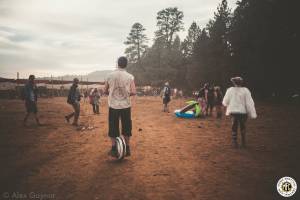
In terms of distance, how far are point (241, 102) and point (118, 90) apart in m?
3.81

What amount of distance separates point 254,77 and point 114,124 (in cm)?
2544

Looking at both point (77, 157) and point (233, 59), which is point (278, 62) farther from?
point (77, 157)

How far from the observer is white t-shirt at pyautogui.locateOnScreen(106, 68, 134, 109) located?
20.0 feet

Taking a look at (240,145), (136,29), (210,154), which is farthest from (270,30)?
(136,29)

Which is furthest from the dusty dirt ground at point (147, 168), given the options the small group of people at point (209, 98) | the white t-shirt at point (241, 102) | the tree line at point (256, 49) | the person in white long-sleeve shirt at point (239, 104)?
the tree line at point (256, 49)

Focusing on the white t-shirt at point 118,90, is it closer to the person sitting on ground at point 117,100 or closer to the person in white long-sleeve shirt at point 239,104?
the person sitting on ground at point 117,100

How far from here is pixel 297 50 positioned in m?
24.7

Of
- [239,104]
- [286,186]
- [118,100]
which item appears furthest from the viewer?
[239,104]

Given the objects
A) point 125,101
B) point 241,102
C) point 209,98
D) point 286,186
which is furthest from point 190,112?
point 286,186

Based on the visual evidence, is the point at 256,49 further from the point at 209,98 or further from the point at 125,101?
the point at 125,101

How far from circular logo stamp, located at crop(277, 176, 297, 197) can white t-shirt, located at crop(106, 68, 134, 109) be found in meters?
3.43

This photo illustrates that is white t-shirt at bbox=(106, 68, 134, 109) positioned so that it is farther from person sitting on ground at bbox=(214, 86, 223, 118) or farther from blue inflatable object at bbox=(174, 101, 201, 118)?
person sitting on ground at bbox=(214, 86, 223, 118)

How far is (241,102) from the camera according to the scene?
7859 mm

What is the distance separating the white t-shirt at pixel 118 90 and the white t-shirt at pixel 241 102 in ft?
11.3
